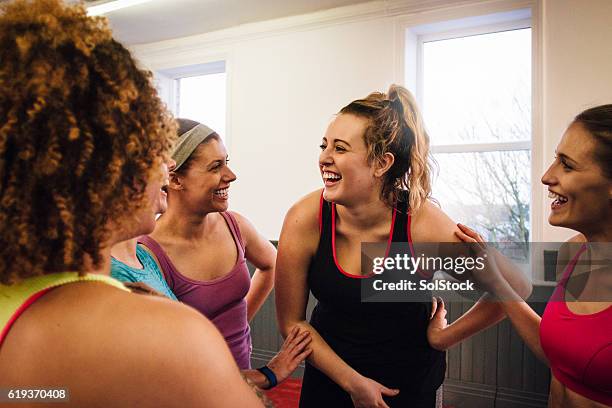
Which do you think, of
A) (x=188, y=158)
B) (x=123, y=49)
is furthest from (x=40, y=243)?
(x=188, y=158)

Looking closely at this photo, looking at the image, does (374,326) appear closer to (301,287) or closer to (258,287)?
(301,287)

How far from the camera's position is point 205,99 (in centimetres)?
497

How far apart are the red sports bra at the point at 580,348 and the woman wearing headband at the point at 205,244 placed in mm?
654

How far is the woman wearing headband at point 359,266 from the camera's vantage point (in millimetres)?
1500

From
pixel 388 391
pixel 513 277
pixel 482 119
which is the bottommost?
pixel 388 391

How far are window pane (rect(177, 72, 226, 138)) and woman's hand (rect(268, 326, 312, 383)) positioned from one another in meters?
3.48

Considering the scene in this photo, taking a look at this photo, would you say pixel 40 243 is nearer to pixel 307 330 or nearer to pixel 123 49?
pixel 123 49

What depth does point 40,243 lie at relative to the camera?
592 millimetres

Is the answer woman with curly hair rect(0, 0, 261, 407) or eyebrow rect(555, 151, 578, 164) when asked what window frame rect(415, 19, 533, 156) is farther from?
woman with curly hair rect(0, 0, 261, 407)

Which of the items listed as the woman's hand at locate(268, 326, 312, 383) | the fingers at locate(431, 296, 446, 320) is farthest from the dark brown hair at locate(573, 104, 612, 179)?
the woman's hand at locate(268, 326, 312, 383)

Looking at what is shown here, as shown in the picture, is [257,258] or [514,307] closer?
[514,307]

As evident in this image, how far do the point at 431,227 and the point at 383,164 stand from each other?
24 cm

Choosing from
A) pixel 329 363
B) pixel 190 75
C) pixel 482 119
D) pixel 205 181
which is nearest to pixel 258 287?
pixel 205 181

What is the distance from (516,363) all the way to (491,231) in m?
0.95
